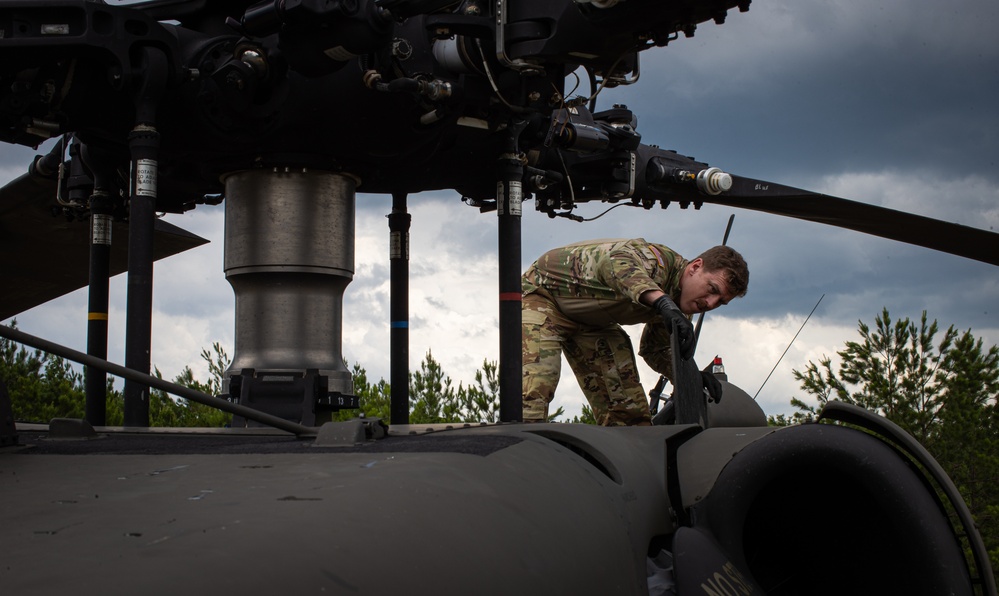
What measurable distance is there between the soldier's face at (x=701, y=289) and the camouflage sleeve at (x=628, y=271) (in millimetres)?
259

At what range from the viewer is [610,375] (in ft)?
21.6

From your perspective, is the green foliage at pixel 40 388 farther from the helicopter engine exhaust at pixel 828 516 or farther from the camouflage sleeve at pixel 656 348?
the helicopter engine exhaust at pixel 828 516

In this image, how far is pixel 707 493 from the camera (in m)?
2.81

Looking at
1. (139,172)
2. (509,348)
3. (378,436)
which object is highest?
(139,172)

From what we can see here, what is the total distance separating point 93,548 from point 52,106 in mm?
5372

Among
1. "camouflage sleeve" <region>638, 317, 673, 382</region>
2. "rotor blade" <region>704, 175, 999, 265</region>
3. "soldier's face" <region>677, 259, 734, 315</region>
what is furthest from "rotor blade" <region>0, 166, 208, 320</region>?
"rotor blade" <region>704, 175, 999, 265</region>

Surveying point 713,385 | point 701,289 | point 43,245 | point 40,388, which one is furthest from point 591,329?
point 40,388

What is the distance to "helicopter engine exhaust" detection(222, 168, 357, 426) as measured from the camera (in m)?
6.49

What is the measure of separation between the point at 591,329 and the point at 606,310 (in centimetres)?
44

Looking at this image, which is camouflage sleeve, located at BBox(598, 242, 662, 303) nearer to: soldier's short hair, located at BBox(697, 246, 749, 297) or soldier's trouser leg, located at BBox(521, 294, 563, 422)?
soldier's short hair, located at BBox(697, 246, 749, 297)

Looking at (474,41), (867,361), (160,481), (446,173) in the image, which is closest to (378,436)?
(160,481)

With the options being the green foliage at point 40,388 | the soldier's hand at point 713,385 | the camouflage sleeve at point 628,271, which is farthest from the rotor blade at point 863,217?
the green foliage at point 40,388

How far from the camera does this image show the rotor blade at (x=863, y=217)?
7426mm

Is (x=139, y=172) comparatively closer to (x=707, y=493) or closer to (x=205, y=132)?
(x=205, y=132)
